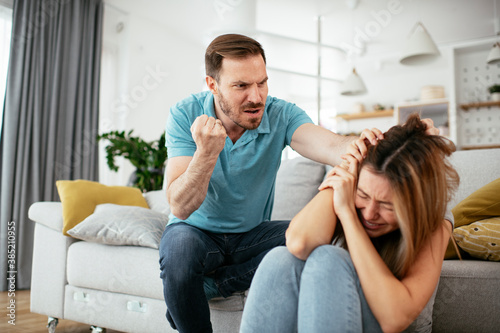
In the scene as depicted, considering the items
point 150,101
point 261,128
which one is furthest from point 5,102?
point 261,128

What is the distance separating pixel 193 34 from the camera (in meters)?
5.57

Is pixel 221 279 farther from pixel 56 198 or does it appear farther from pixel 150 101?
pixel 150 101

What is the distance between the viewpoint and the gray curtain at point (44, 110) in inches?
130

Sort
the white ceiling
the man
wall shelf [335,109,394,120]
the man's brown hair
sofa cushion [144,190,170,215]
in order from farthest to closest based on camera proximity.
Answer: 1. wall shelf [335,109,394,120]
2. the white ceiling
3. sofa cushion [144,190,170,215]
4. the man's brown hair
5. the man

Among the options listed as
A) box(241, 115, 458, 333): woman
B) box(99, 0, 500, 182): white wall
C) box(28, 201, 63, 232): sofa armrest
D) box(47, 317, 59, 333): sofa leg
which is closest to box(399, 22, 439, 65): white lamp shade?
box(99, 0, 500, 182): white wall

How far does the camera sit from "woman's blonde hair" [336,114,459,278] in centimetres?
88

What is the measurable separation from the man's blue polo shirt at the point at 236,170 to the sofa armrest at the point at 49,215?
2.90ft

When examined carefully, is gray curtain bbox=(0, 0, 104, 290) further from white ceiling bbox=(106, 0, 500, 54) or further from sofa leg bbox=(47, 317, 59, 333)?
sofa leg bbox=(47, 317, 59, 333)

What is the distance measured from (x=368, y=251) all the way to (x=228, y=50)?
2.96 ft

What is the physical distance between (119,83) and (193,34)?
135 centimetres

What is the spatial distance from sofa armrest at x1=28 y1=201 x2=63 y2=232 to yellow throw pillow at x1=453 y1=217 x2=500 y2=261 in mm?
1776

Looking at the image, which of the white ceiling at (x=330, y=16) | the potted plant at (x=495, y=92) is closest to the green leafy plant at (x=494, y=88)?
the potted plant at (x=495, y=92)

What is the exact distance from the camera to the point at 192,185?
4.08 feet

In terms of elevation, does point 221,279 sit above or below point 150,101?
below
